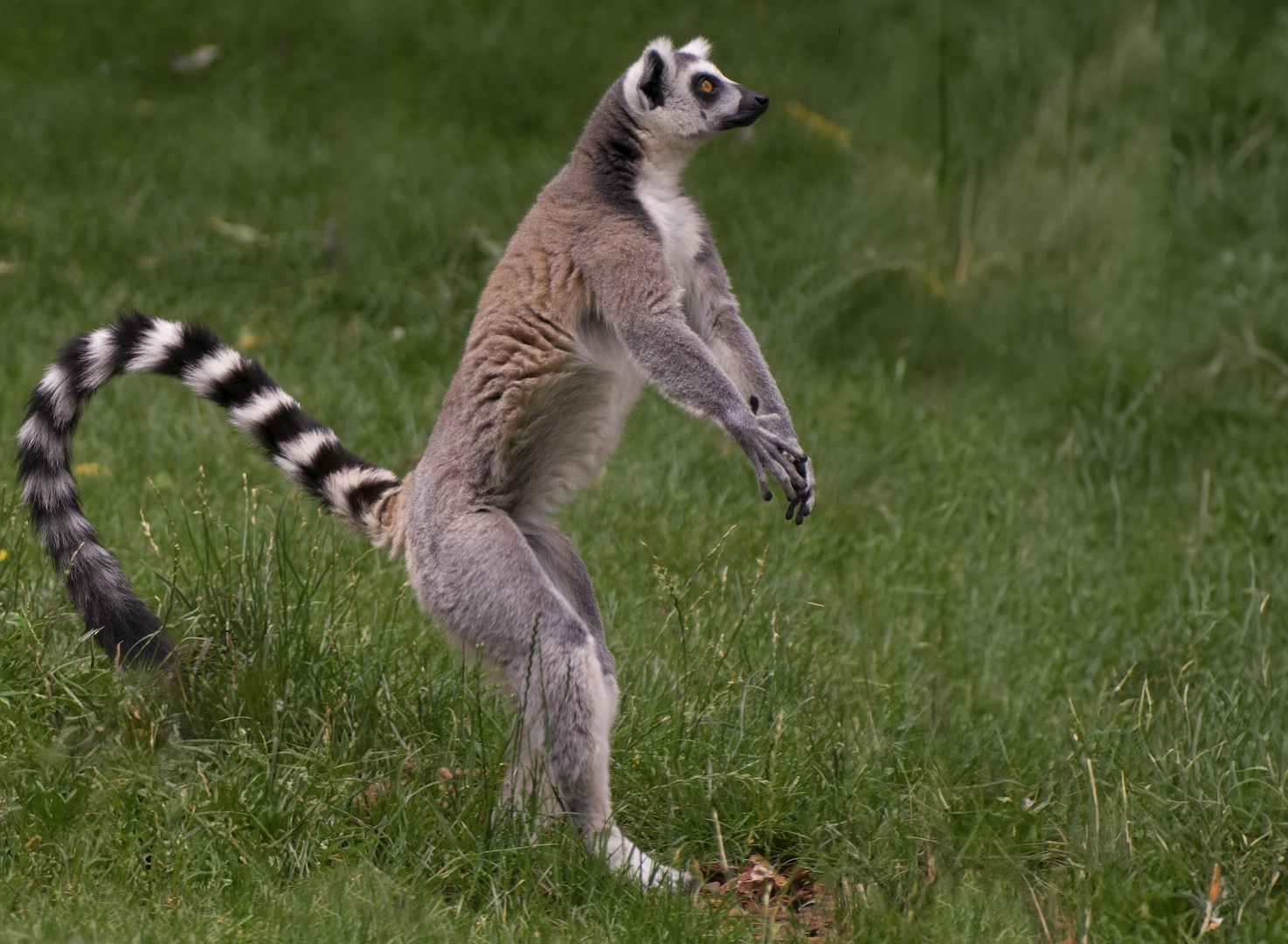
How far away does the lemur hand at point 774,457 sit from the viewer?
275 centimetres

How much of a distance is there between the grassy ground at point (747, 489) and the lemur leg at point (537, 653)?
0.40 ft

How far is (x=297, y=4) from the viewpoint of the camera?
10.5 meters

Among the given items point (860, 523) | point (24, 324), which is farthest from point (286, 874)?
point (24, 324)

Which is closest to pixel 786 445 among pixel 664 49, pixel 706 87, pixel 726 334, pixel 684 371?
pixel 684 371

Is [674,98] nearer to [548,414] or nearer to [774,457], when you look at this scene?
[548,414]

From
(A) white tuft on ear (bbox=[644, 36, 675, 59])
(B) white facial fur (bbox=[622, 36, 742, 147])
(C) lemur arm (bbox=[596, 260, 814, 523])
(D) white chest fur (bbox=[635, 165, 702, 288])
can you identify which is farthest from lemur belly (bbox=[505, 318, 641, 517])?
(A) white tuft on ear (bbox=[644, 36, 675, 59])

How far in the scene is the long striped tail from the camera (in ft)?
9.94

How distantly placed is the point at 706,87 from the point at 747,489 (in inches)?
94.4

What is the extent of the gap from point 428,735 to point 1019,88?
4835 mm

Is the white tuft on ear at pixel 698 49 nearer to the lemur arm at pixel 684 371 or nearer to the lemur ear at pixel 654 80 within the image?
the lemur ear at pixel 654 80

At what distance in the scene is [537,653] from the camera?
111 inches

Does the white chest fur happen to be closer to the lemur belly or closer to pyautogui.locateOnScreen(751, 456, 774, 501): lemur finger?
the lemur belly

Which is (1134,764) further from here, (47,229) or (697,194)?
(47,229)

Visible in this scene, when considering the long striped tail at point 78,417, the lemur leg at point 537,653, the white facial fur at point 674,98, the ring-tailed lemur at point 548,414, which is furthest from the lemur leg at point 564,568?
the white facial fur at point 674,98
